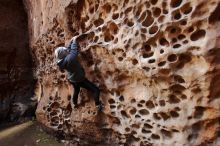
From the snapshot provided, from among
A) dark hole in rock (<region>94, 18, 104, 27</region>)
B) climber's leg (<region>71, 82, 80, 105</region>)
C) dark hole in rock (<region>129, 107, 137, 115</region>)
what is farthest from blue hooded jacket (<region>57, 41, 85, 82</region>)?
dark hole in rock (<region>129, 107, 137, 115</region>)

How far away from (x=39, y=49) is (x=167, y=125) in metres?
3.65

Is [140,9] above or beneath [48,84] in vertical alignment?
above

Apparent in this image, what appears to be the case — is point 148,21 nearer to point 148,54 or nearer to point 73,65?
point 148,54

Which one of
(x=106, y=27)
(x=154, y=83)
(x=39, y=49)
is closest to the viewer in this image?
(x=154, y=83)

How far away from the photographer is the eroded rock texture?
3.18 metres

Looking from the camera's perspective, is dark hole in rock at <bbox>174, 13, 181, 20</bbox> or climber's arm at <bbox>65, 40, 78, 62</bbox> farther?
climber's arm at <bbox>65, 40, 78, 62</bbox>

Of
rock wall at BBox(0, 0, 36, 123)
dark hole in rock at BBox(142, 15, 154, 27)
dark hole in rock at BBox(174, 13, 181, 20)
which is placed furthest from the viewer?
rock wall at BBox(0, 0, 36, 123)

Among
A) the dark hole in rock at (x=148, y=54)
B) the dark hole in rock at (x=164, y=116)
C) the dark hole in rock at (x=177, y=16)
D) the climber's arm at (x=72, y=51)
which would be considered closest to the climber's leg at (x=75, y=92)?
the climber's arm at (x=72, y=51)

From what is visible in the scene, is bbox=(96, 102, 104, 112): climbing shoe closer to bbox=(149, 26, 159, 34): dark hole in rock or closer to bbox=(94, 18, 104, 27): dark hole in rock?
bbox=(94, 18, 104, 27): dark hole in rock

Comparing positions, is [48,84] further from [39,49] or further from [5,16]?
[5,16]

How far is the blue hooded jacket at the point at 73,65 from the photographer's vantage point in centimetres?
425

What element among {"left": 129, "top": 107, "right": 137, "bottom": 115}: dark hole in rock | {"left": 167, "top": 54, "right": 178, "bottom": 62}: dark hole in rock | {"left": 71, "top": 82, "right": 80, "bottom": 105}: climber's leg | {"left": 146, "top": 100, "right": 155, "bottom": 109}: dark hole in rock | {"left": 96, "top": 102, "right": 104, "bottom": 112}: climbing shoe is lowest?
{"left": 129, "top": 107, "right": 137, "bottom": 115}: dark hole in rock

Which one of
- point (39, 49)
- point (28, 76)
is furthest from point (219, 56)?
point (28, 76)

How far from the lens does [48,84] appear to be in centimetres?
584
